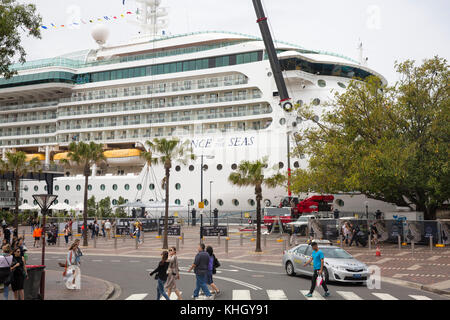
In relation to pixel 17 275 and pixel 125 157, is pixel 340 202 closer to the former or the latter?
pixel 125 157

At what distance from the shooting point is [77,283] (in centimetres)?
1313

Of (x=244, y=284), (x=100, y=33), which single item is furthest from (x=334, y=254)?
(x=100, y=33)

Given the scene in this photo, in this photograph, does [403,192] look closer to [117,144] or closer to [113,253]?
[113,253]

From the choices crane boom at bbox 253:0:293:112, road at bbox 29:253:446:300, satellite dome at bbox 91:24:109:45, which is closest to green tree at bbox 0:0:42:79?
road at bbox 29:253:446:300

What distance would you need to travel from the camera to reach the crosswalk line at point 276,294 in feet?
37.9

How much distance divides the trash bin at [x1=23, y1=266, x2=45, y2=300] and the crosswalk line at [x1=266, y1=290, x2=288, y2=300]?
5896 mm

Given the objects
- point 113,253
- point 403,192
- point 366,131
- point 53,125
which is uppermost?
point 53,125

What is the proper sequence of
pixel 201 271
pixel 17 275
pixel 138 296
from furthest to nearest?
pixel 138 296, pixel 201 271, pixel 17 275

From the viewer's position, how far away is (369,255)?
72.4ft

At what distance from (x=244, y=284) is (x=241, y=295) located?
2.06 m

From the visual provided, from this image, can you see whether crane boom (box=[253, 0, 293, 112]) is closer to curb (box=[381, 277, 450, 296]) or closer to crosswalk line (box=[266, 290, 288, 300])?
curb (box=[381, 277, 450, 296])

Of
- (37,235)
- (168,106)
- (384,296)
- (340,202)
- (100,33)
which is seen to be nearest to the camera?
(384,296)
